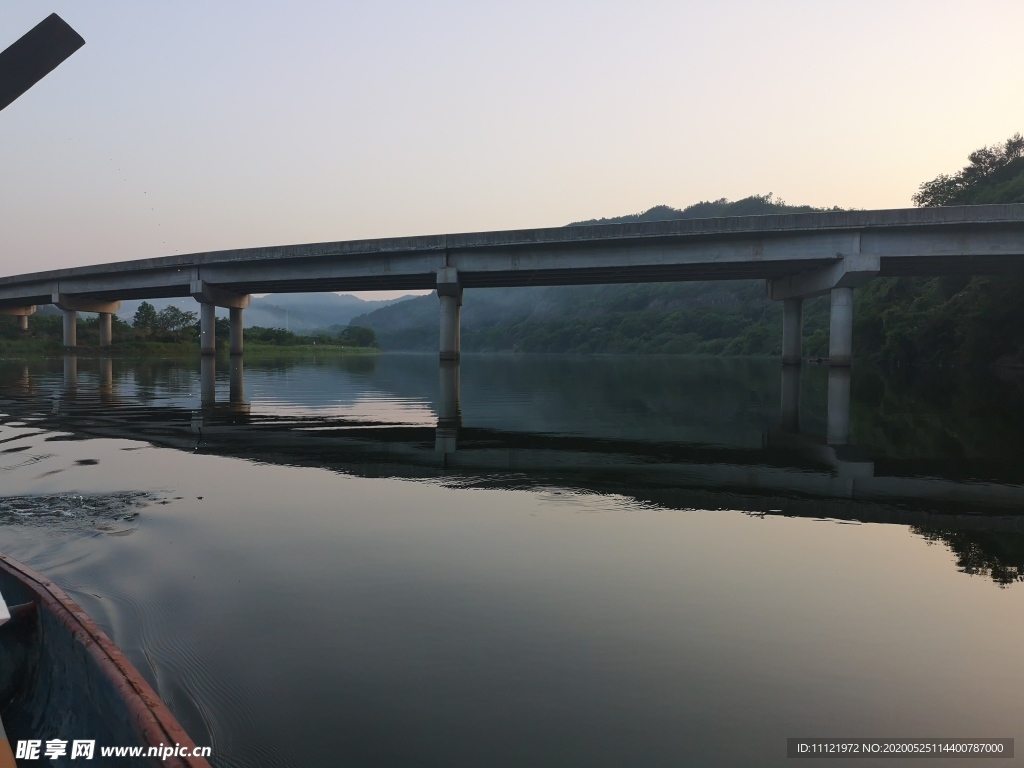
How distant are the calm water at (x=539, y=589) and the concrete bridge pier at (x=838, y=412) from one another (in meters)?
1.79

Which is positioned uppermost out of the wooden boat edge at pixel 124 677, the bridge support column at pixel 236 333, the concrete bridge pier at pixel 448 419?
the bridge support column at pixel 236 333

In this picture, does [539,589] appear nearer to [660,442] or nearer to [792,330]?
[660,442]

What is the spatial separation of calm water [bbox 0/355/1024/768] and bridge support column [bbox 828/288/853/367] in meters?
31.3

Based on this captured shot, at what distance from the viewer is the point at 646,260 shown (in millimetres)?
46375

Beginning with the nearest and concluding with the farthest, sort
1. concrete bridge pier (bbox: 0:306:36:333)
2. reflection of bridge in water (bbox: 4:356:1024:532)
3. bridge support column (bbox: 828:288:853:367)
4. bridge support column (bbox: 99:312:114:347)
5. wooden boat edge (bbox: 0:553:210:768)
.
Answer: wooden boat edge (bbox: 0:553:210:768)
reflection of bridge in water (bbox: 4:356:1024:532)
bridge support column (bbox: 828:288:853:367)
bridge support column (bbox: 99:312:114:347)
concrete bridge pier (bbox: 0:306:36:333)

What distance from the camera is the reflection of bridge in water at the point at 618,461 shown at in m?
9.73

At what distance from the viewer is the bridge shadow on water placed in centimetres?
979

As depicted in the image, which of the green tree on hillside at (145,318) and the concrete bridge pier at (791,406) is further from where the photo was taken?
the green tree on hillside at (145,318)

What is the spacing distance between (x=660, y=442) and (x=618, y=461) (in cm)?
293

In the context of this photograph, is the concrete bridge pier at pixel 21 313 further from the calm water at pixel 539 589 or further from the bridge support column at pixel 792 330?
the calm water at pixel 539 589

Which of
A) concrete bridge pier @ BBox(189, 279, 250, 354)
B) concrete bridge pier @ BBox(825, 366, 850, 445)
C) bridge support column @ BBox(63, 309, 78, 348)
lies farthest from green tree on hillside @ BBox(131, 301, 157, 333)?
concrete bridge pier @ BBox(825, 366, 850, 445)

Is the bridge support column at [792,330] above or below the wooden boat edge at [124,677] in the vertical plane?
above

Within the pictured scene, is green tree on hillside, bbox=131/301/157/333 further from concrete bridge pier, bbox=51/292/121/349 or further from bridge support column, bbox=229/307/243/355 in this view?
bridge support column, bbox=229/307/243/355

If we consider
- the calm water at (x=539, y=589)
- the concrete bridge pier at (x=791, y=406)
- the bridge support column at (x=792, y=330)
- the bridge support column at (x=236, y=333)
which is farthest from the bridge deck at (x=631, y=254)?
the calm water at (x=539, y=589)
